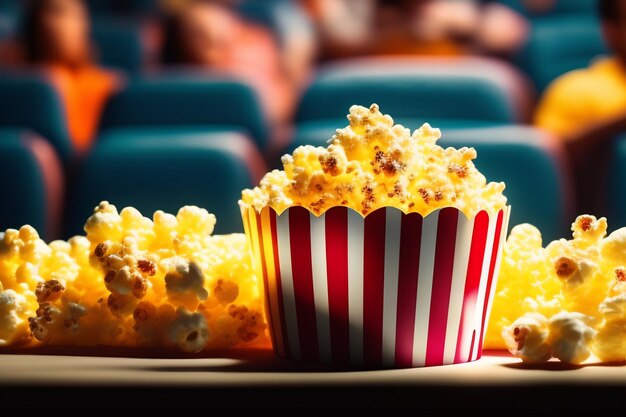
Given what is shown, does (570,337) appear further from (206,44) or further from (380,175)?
(206,44)

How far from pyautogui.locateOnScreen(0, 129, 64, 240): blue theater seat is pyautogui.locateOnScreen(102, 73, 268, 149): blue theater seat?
24 cm

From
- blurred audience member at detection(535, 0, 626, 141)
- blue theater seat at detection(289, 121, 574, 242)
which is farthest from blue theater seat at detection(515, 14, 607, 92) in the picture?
blue theater seat at detection(289, 121, 574, 242)

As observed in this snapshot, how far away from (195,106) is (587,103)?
712 millimetres

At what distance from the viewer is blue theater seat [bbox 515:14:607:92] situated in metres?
2.87

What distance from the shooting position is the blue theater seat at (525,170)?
52.6 inches

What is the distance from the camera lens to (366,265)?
0.48 metres

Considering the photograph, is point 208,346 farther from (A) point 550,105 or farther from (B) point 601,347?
(A) point 550,105

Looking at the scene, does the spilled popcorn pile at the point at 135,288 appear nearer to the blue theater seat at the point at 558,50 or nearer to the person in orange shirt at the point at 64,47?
the person in orange shirt at the point at 64,47

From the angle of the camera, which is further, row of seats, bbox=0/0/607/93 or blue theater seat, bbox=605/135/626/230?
row of seats, bbox=0/0/607/93

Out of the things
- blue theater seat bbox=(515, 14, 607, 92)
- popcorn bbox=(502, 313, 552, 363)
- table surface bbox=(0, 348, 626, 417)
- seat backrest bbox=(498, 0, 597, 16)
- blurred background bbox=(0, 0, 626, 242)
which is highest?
seat backrest bbox=(498, 0, 597, 16)

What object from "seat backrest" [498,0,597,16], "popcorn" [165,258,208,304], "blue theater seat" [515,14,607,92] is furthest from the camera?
"seat backrest" [498,0,597,16]

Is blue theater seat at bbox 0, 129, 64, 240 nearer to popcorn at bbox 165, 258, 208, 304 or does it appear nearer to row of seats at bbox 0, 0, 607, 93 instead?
popcorn at bbox 165, 258, 208, 304

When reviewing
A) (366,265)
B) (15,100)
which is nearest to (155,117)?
(15,100)

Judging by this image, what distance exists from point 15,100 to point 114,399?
1.37m
